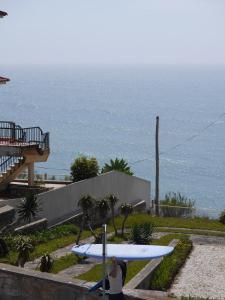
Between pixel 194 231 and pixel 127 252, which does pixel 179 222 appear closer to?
pixel 194 231

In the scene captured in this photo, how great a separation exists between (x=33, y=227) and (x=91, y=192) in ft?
22.7

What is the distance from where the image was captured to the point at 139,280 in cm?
1914

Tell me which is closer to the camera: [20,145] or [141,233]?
[141,233]

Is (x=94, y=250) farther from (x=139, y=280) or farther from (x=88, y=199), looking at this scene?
(x=88, y=199)

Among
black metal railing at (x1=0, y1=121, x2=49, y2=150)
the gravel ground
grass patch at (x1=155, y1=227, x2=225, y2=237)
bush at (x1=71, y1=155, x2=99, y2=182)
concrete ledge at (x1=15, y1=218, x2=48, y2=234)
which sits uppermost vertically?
black metal railing at (x1=0, y1=121, x2=49, y2=150)

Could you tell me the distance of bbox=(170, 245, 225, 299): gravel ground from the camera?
2061cm

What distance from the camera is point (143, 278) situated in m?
19.5

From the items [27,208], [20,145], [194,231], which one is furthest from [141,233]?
[20,145]

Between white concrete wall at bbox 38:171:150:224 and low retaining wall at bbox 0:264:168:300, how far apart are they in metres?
14.2

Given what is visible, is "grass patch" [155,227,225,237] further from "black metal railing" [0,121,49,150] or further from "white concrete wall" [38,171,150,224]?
"black metal railing" [0,121,49,150]

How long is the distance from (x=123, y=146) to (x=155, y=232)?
141895 mm

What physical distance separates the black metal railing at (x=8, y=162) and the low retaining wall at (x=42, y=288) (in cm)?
1900

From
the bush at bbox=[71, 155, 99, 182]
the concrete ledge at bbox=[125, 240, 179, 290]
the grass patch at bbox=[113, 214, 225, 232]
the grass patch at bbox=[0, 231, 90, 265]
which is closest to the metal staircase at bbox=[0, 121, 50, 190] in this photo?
the bush at bbox=[71, 155, 99, 182]

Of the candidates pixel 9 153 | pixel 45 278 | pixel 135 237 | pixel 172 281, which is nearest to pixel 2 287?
pixel 45 278
